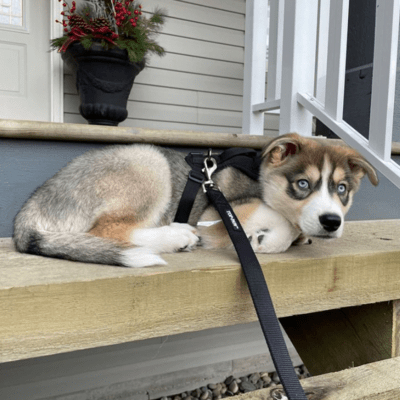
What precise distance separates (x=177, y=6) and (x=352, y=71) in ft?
6.56

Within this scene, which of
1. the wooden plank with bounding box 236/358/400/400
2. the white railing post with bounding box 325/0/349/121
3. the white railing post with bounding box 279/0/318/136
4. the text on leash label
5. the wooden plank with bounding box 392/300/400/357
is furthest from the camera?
the white railing post with bounding box 279/0/318/136

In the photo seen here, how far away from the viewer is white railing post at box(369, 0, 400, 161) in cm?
180

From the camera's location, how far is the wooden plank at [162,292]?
938 mm

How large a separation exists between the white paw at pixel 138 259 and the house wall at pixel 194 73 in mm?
3103

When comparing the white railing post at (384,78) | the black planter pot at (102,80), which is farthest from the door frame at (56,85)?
the white railing post at (384,78)

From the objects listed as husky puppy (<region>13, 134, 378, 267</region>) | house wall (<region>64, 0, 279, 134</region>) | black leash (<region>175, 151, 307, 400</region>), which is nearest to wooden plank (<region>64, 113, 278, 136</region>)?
house wall (<region>64, 0, 279, 134</region>)

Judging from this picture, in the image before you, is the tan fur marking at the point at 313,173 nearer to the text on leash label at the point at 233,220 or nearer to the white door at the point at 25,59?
the text on leash label at the point at 233,220

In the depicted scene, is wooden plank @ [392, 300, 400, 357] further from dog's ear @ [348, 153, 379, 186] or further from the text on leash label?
the text on leash label

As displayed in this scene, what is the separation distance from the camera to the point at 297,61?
2.48m

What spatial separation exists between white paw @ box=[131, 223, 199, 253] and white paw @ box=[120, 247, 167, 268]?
0.54ft

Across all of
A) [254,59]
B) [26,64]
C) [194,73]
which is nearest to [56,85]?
[26,64]

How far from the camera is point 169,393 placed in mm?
2834

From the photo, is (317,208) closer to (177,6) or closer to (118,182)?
(118,182)

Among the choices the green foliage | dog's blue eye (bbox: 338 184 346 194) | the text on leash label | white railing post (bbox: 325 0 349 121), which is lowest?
the text on leash label
